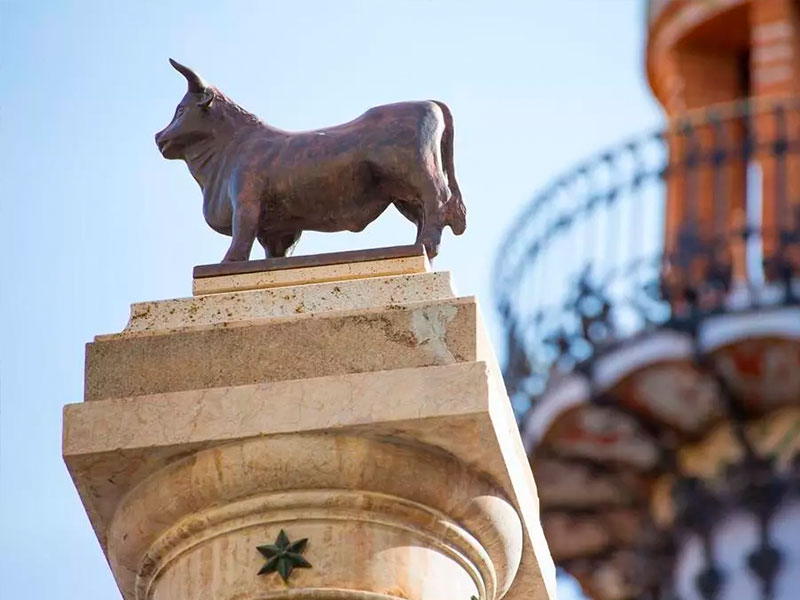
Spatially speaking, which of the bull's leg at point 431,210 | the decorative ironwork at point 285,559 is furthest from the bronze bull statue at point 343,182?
the decorative ironwork at point 285,559

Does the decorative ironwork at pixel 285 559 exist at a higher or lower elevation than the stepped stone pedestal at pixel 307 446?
lower

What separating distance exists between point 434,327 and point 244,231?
2.73ft

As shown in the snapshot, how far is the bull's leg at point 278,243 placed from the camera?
881 cm

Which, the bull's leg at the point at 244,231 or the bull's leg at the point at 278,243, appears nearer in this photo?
the bull's leg at the point at 244,231

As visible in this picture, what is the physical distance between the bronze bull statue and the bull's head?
203 mm

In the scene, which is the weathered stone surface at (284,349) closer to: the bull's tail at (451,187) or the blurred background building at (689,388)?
the bull's tail at (451,187)

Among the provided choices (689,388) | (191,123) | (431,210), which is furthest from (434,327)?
(689,388)

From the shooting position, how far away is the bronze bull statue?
8711 mm

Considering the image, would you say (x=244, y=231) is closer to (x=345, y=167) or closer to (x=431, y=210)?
(x=345, y=167)

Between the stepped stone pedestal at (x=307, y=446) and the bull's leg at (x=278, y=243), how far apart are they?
43 centimetres

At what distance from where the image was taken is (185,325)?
8.33 m

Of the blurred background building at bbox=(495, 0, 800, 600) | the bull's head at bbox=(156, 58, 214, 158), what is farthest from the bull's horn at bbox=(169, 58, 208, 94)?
the blurred background building at bbox=(495, 0, 800, 600)

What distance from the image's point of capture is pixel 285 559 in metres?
7.96

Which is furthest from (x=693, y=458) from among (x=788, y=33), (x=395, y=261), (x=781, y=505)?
(x=395, y=261)
